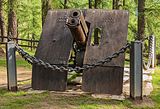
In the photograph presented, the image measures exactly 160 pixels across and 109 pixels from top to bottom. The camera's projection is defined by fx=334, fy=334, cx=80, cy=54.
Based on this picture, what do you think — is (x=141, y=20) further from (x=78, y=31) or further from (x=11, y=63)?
(x=11, y=63)

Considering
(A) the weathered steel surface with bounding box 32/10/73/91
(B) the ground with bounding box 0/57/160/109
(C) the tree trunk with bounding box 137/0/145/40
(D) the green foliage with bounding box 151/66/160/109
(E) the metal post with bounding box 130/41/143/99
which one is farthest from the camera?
(C) the tree trunk with bounding box 137/0/145/40

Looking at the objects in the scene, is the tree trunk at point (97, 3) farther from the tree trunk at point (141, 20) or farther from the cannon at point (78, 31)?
the cannon at point (78, 31)

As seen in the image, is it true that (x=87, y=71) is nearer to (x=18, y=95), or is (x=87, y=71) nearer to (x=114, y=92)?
(x=114, y=92)

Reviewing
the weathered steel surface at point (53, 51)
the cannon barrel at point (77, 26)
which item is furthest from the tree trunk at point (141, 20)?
the cannon barrel at point (77, 26)

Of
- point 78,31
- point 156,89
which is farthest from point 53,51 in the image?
point 156,89

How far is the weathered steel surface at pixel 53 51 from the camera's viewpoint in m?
7.30

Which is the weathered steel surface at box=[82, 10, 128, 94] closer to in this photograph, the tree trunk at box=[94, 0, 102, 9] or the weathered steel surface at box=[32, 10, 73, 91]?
the weathered steel surface at box=[32, 10, 73, 91]

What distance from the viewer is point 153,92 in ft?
24.0

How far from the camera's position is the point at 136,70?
6457 millimetres

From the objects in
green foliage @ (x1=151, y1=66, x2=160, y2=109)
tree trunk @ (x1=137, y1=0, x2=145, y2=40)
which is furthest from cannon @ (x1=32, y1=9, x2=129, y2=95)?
tree trunk @ (x1=137, y1=0, x2=145, y2=40)

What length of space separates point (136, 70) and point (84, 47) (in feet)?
5.74

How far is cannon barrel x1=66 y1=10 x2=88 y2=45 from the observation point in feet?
22.2

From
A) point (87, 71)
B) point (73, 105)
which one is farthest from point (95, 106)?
point (87, 71)

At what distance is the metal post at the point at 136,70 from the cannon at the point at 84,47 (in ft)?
1.77
